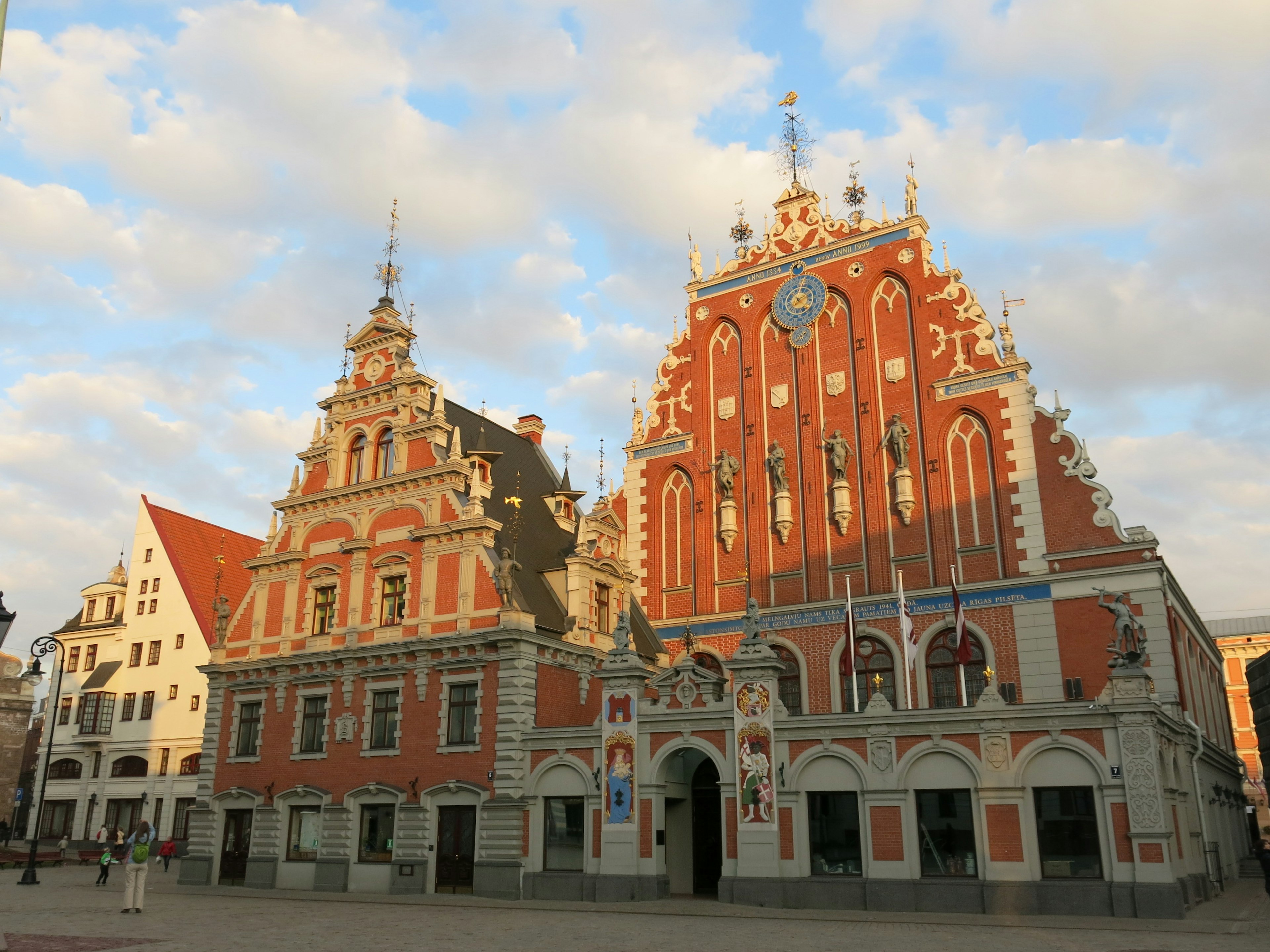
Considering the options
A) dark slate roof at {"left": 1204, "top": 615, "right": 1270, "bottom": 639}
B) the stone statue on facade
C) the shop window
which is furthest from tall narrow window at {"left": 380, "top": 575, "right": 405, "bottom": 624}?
dark slate roof at {"left": 1204, "top": 615, "right": 1270, "bottom": 639}

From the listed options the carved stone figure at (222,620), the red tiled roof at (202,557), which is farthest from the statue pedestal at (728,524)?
the red tiled roof at (202,557)

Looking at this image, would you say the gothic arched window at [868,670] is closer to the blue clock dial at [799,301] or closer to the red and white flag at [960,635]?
the red and white flag at [960,635]

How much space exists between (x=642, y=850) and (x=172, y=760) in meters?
32.3

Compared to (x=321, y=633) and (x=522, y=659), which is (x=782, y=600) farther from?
(x=321, y=633)

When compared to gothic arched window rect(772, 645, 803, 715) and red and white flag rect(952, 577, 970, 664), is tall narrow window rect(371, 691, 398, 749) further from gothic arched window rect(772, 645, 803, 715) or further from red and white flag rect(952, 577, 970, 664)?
red and white flag rect(952, 577, 970, 664)

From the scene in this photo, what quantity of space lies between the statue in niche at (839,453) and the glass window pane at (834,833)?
11005mm

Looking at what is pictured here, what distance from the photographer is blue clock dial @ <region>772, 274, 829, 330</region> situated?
34688mm

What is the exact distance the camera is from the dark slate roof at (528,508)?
102ft

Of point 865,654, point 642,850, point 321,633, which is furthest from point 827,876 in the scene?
point 321,633

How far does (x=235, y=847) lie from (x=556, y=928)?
55.4 feet

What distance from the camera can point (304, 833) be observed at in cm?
3145

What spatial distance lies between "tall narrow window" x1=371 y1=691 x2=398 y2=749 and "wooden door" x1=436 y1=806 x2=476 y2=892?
3.04m

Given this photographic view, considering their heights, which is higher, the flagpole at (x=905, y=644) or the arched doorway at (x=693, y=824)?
the flagpole at (x=905, y=644)

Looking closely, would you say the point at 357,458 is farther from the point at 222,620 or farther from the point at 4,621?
the point at 4,621
